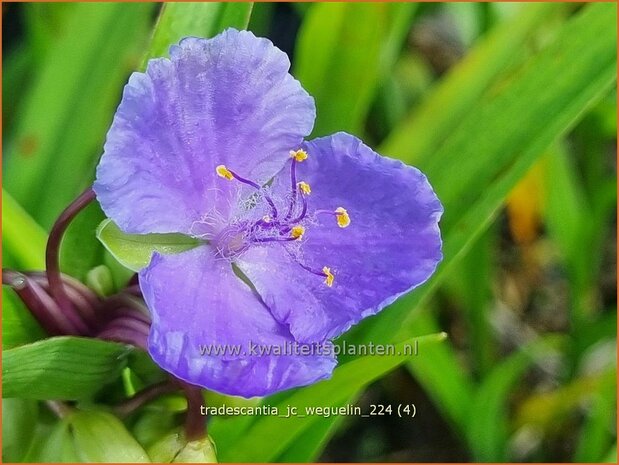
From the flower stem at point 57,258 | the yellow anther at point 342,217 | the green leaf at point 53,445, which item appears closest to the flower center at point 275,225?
the yellow anther at point 342,217

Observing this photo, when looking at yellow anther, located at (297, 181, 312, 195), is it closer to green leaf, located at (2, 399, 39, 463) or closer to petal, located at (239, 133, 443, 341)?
petal, located at (239, 133, 443, 341)

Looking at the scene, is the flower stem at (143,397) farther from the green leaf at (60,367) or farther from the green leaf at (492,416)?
the green leaf at (492,416)

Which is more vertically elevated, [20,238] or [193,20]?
[193,20]

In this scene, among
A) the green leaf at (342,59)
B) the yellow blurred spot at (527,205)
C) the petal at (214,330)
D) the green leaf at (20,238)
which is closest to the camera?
the petal at (214,330)

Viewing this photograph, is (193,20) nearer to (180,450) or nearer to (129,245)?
(129,245)

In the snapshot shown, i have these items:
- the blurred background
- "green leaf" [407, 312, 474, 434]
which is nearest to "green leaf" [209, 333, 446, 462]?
the blurred background

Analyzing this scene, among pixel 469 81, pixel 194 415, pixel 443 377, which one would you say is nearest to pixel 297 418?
pixel 194 415
